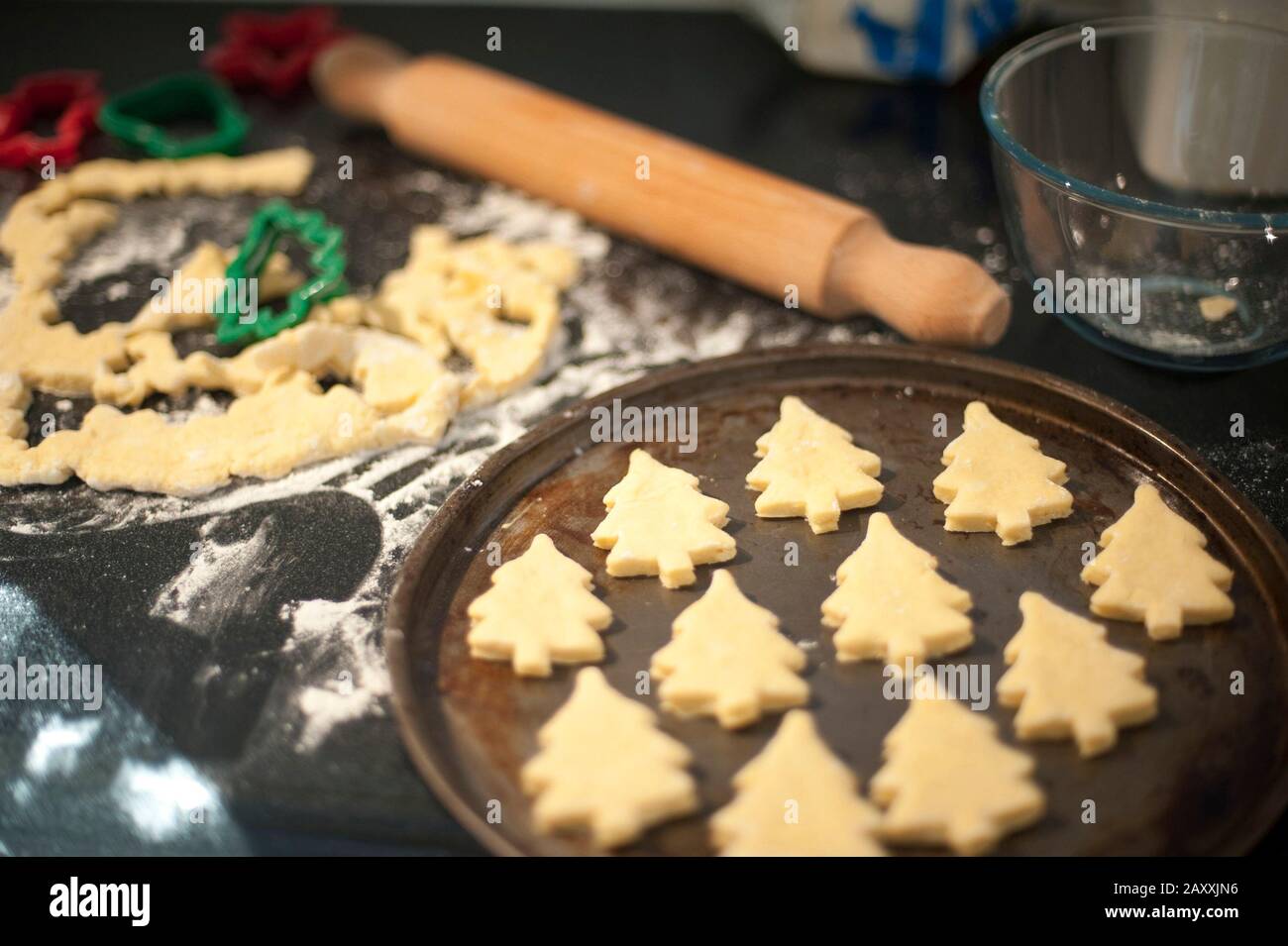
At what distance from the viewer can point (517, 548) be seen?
1454 millimetres

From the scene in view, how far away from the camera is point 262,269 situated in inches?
73.9

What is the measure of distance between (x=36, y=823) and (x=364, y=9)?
2.01 m

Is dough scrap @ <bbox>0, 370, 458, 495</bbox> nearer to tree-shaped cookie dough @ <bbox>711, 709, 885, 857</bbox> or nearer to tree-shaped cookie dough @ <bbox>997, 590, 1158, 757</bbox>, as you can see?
tree-shaped cookie dough @ <bbox>711, 709, 885, 857</bbox>

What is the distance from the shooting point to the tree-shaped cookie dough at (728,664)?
4.00 feet

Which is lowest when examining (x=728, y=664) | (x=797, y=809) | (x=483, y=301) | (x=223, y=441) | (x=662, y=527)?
(x=797, y=809)

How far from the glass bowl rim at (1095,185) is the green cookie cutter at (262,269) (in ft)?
3.12

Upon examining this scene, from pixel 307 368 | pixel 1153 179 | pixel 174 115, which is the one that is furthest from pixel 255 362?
pixel 1153 179

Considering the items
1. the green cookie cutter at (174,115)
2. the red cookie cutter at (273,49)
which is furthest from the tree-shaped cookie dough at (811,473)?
the red cookie cutter at (273,49)

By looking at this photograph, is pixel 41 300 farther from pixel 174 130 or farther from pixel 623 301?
pixel 623 301

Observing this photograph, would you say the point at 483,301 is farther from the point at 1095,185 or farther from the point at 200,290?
the point at 1095,185

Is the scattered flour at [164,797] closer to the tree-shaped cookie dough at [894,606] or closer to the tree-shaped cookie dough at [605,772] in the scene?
the tree-shaped cookie dough at [605,772]

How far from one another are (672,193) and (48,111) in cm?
127

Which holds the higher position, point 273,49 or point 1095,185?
point 273,49
